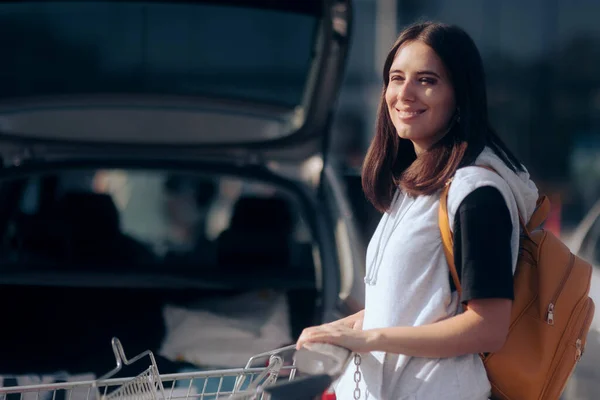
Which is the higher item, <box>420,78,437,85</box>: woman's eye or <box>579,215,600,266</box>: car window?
<box>420,78,437,85</box>: woman's eye

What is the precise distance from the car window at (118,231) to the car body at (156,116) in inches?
5.0

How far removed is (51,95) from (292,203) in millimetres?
1057

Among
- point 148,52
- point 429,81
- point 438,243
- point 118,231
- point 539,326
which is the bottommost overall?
A: point 118,231

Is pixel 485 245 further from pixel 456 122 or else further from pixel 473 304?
pixel 456 122

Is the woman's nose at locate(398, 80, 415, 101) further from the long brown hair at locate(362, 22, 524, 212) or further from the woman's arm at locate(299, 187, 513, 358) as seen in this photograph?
the woman's arm at locate(299, 187, 513, 358)

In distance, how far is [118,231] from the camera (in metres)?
3.97

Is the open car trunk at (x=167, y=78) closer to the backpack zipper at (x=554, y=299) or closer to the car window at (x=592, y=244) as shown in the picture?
the car window at (x=592, y=244)

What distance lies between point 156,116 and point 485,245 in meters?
2.23

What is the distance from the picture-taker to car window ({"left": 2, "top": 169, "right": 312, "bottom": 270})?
3766 mm

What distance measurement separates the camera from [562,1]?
14586 mm

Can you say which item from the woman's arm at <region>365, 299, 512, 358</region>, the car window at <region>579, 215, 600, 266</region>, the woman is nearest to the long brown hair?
the woman

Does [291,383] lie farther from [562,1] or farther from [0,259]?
[562,1]

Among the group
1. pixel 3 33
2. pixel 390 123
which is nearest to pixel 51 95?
pixel 3 33

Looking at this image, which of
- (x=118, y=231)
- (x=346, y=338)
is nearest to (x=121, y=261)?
(x=118, y=231)
